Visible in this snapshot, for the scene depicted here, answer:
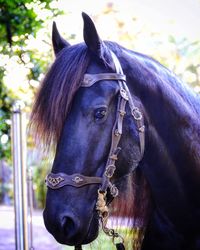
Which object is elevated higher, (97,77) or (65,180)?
(97,77)

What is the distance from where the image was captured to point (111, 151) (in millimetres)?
2471

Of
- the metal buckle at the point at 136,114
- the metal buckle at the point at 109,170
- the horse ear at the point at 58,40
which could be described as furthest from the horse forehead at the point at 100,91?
the horse ear at the point at 58,40

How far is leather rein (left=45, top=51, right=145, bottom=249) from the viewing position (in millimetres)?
2344

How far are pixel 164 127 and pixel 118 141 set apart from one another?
0.43m

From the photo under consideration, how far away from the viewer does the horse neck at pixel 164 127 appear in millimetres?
2750

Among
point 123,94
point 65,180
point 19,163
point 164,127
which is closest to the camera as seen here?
point 65,180

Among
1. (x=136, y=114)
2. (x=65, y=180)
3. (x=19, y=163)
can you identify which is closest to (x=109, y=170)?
(x=65, y=180)

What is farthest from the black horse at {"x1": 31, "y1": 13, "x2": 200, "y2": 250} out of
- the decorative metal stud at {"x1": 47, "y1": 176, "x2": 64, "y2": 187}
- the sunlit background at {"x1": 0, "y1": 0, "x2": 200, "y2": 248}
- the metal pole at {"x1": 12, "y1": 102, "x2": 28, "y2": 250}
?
the sunlit background at {"x1": 0, "y1": 0, "x2": 200, "y2": 248}

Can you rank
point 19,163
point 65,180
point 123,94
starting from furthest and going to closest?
point 19,163
point 123,94
point 65,180

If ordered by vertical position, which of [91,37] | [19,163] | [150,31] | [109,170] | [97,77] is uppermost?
[91,37]

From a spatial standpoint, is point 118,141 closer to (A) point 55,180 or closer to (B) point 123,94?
(B) point 123,94

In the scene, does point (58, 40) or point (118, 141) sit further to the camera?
point (58, 40)

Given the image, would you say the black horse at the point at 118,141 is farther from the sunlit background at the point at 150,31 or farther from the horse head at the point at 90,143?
the sunlit background at the point at 150,31

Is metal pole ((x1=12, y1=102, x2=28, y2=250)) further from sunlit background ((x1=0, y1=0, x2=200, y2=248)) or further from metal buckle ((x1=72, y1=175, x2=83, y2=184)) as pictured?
metal buckle ((x1=72, y1=175, x2=83, y2=184))
